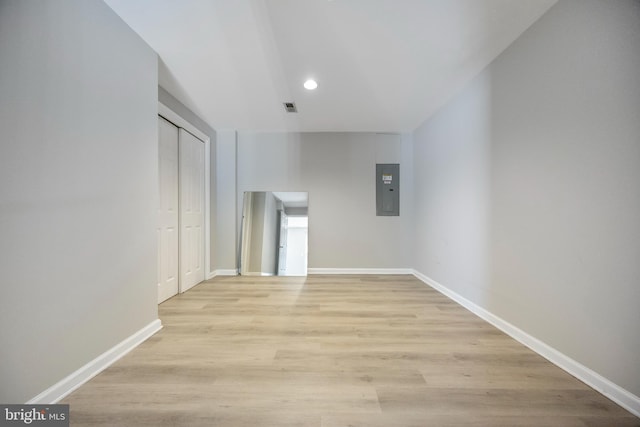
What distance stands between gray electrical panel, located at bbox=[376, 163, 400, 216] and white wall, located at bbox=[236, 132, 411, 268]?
9 cm

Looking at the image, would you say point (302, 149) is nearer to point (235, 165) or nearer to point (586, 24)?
point (235, 165)

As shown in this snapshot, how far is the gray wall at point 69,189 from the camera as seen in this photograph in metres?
1.17

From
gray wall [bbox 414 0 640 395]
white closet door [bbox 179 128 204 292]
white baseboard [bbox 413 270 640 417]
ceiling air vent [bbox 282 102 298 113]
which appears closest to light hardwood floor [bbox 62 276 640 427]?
white baseboard [bbox 413 270 640 417]

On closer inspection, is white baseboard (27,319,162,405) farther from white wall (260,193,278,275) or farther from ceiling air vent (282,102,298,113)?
ceiling air vent (282,102,298,113)

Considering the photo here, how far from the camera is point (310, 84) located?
2.83 metres

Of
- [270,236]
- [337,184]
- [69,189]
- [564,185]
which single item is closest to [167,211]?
[69,189]

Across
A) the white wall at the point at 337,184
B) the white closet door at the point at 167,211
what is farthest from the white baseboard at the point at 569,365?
the white closet door at the point at 167,211

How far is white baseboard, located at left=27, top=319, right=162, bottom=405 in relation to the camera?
1.29 meters

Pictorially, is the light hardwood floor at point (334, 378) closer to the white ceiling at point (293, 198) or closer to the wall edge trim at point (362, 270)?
the wall edge trim at point (362, 270)

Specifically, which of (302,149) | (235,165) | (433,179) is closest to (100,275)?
(235,165)

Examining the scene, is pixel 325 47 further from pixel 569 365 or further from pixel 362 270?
pixel 362 270

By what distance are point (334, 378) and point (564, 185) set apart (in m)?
1.90

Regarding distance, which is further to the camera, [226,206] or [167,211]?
[226,206]

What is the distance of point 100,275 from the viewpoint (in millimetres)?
1634
